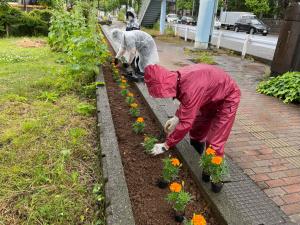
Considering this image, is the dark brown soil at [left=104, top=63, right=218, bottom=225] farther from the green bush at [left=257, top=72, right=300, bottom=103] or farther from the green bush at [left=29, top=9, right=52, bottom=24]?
the green bush at [left=29, top=9, right=52, bottom=24]

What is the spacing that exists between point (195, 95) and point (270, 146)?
1.87m

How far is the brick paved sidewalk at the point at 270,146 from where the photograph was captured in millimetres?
2846

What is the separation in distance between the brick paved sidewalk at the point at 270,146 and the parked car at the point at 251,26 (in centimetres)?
2461

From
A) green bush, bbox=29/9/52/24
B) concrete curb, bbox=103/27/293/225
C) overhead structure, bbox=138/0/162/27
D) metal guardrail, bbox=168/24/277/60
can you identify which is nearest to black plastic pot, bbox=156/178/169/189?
concrete curb, bbox=103/27/293/225

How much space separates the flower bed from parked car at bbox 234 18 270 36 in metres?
27.5

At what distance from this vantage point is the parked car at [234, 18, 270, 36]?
28.2 m

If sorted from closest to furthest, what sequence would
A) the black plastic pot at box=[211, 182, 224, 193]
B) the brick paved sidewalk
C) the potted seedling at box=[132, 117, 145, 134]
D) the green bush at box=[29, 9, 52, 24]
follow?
the black plastic pot at box=[211, 182, 224, 193], the brick paved sidewalk, the potted seedling at box=[132, 117, 145, 134], the green bush at box=[29, 9, 52, 24]

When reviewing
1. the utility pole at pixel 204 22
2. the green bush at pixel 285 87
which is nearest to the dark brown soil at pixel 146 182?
the green bush at pixel 285 87

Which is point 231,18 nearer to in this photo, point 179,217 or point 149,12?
point 149,12

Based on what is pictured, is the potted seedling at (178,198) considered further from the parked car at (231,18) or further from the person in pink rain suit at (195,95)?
the parked car at (231,18)

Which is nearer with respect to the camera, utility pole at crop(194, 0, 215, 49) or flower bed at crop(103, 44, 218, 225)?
flower bed at crop(103, 44, 218, 225)

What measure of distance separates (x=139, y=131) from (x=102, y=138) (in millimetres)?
538

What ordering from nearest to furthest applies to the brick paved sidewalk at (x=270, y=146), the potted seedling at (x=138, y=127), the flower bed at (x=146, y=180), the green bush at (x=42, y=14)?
the flower bed at (x=146, y=180) < the brick paved sidewalk at (x=270, y=146) < the potted seedling at (x=138, y=127) < the green bush at (x=42, y=14)

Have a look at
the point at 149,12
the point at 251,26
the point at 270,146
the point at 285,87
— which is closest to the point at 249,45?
the point at 285,87
